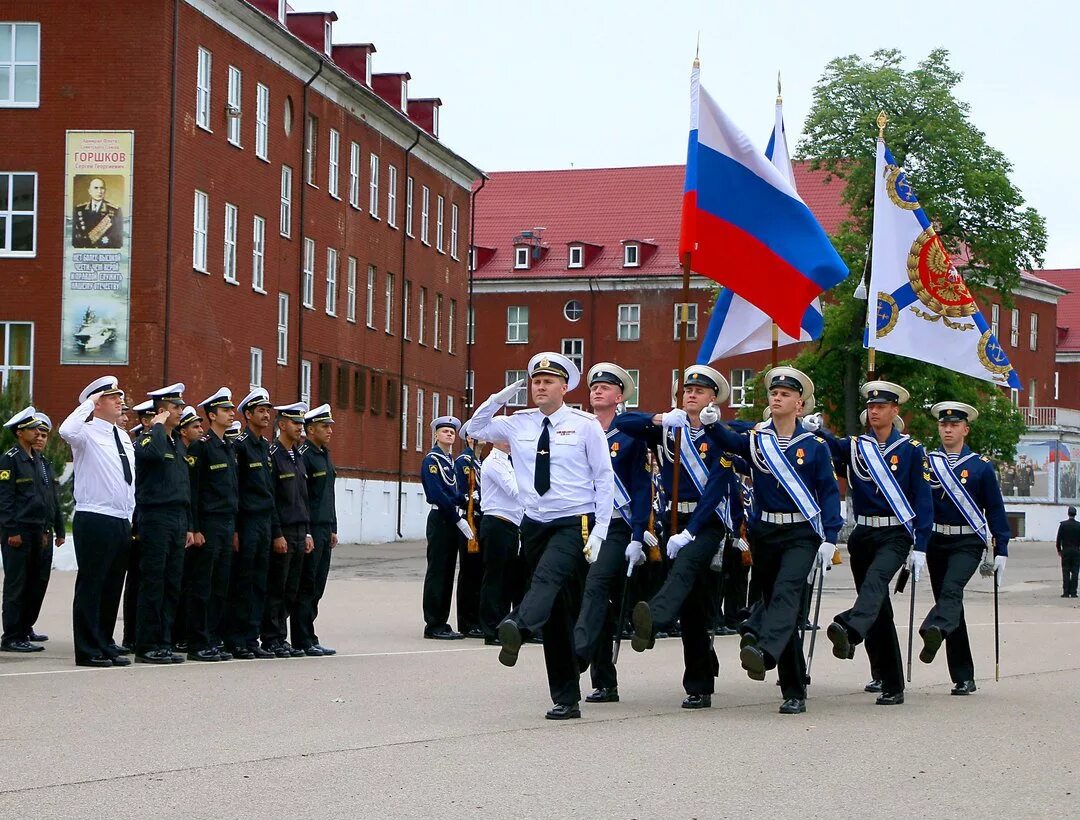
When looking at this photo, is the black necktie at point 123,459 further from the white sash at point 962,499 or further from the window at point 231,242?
the window at point 231,242

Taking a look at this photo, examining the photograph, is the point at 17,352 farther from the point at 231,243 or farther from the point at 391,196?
the point at 391,196

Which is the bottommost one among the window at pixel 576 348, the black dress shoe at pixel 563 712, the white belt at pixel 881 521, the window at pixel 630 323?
the black dress shoe at pixel 563 712

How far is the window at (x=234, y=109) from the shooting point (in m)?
44.2

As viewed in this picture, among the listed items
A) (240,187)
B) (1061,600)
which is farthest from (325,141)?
(1061,600)

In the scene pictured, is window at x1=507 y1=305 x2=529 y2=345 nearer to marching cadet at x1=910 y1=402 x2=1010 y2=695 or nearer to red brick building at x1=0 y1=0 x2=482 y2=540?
red brick building at x1=0 y1=0 x2=482 y2=540

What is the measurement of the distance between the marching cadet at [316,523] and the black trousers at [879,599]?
5119 mm

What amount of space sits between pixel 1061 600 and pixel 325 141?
25151 mm

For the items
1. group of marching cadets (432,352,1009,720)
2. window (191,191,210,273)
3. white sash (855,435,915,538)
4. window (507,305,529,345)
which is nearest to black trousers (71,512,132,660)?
group of marching cadets (432,352,1009,720)

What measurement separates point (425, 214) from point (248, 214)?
15.6 meters

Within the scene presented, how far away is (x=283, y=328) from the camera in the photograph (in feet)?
160

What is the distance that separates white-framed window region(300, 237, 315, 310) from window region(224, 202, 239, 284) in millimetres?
5044

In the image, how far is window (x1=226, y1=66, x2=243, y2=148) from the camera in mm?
44156

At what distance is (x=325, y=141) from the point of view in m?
51.4

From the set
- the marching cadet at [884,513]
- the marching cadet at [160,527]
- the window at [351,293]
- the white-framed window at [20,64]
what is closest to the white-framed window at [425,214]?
the window at [351,293]
